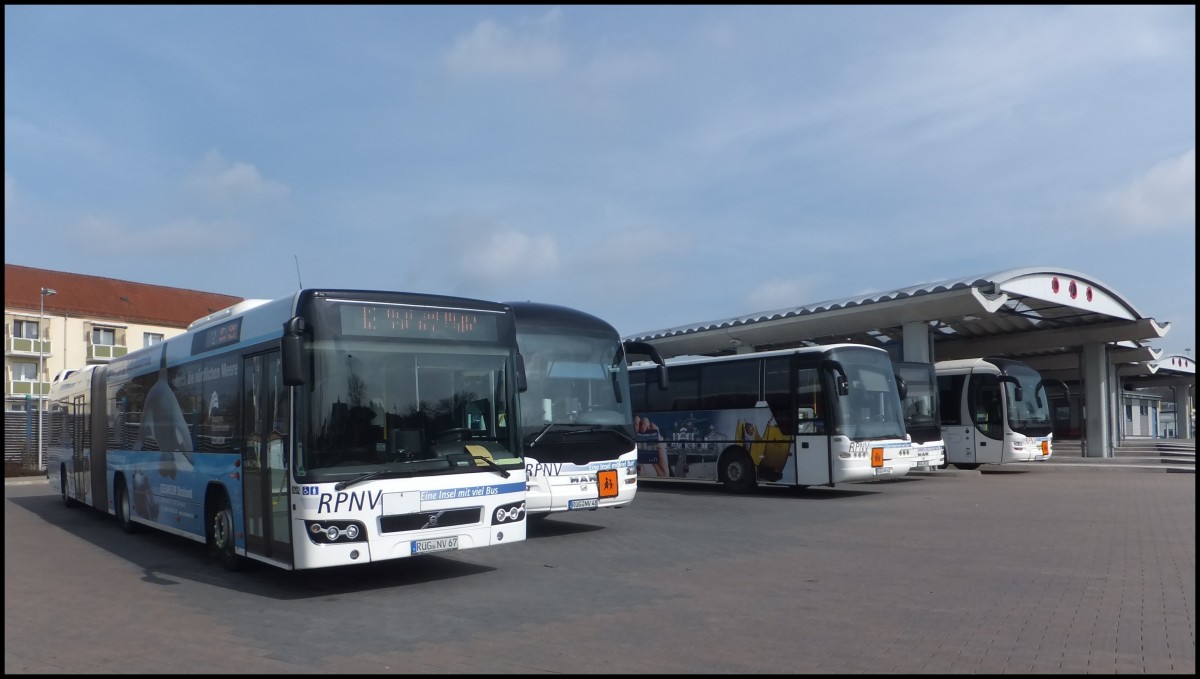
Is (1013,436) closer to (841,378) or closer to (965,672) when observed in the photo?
(841,378)

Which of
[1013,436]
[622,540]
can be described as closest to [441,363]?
[622,540]

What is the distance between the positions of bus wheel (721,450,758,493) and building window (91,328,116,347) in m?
54.0

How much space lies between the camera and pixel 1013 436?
81.9 ft

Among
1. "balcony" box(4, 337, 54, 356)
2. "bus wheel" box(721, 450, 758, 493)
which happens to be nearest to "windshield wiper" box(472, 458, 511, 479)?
"bus wheel" box(721, 450, 758, 493)

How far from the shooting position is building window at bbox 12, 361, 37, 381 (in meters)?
57.2

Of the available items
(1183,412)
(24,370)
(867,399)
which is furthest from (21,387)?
(1183,412)

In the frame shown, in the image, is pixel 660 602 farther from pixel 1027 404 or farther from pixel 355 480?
pixel 1027 404

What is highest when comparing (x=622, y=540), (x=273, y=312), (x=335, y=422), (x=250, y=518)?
(x=273, y=312)

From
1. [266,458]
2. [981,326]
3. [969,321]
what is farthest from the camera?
[981,326]

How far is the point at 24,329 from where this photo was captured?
188 ft

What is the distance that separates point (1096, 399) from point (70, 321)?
5686cm

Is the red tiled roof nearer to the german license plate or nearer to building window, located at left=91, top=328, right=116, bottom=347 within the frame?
building window, located at left=91, top=328, right=116, bottom=347

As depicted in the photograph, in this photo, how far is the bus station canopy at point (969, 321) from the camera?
24453 millimetres

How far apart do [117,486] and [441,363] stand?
25.7 ft
